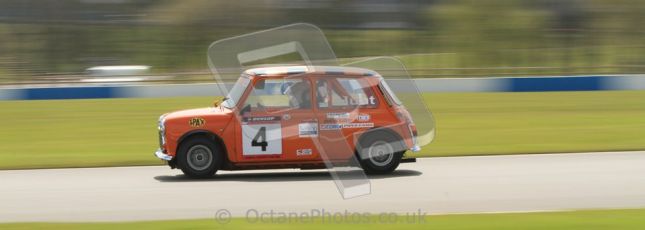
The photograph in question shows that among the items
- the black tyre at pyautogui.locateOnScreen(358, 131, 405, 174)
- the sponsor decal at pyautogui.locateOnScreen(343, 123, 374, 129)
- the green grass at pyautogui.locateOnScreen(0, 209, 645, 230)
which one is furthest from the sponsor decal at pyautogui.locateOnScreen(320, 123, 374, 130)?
the green grass at pyautogui.locateOnScreen(0, 209, 645, 230)

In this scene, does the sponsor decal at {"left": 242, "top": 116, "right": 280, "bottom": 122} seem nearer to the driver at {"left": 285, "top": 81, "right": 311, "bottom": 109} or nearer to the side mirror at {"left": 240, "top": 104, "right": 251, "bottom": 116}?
the side mirror at {"left": 240, "top": 104, "right": 251, "bottom": 116}

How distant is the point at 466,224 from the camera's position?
7.20m

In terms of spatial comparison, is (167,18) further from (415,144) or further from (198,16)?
(415,144)

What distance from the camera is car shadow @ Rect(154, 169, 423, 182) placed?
34.5ft

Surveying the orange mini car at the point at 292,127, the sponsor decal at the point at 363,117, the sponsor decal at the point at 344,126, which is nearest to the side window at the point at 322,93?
the orange mini car at the point at 292,127

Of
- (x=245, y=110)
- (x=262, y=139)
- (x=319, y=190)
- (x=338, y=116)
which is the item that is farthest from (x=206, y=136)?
(x=319, y=190)

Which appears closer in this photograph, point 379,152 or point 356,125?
point 356,125

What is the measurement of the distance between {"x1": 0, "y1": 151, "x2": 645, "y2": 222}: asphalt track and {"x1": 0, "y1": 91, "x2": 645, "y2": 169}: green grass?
1506 millimetres

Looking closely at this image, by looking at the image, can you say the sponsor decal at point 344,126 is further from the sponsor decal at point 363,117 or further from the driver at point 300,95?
the driver at point 300,95

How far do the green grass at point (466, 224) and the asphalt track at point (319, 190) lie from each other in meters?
0.53

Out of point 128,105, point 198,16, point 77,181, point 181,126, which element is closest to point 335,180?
point 181,126

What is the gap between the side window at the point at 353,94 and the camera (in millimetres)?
10531

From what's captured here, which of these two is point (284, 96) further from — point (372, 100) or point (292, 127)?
point (372, 100)

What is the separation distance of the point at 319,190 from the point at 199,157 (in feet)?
5.94
